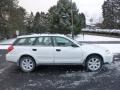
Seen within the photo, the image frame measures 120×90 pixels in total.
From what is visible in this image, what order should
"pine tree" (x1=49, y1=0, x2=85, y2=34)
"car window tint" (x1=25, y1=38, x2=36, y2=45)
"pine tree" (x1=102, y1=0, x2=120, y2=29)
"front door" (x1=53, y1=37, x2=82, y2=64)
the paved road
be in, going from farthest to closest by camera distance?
"pine tree" (x1=102, y1=0, x2=120, y2=29), "pine tree" (x1=49, y1=0, x2=85, y2=34), "car window tint" (x1=25, y1=38, x2=36, y2=45), "front door" (x1=53, y1=37, x2=82, y2=64), the paved road

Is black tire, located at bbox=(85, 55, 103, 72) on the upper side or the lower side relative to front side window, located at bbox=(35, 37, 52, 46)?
lower

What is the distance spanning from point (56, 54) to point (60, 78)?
1549 mm

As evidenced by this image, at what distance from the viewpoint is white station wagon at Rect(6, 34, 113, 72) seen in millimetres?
11758

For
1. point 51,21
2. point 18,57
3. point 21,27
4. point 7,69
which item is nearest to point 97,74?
point 18,57

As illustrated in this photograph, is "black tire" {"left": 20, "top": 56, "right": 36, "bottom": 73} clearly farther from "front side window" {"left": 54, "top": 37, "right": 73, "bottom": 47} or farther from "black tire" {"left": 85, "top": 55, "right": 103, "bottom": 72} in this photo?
"black tire" {"left": 85, "top": 55, "right": 103, "bottom": 72}

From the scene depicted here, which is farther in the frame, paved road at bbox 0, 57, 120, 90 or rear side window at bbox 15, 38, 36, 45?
rear side window at bbox 15, 38, 36, 45

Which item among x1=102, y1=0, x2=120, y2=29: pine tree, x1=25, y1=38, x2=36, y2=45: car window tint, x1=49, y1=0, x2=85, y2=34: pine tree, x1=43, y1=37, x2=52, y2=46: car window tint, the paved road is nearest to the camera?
the paved road

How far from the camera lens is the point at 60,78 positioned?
10453mm

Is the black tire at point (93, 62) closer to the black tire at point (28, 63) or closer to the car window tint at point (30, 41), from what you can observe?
the black tire at point (28, 63)

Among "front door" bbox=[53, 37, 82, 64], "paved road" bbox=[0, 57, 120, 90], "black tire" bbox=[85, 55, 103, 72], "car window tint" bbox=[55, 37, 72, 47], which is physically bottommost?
"paved road" bbox=[0, 57, 120, 90]

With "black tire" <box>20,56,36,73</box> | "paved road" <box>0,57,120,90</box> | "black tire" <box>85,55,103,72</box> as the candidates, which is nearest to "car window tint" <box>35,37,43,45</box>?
"black tire" <box>20,56,36,73</box>

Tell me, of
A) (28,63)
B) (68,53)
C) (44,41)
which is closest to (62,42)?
(68,53)

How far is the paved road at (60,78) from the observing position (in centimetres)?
901

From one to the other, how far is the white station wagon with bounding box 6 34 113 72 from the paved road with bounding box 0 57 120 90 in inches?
14.0
